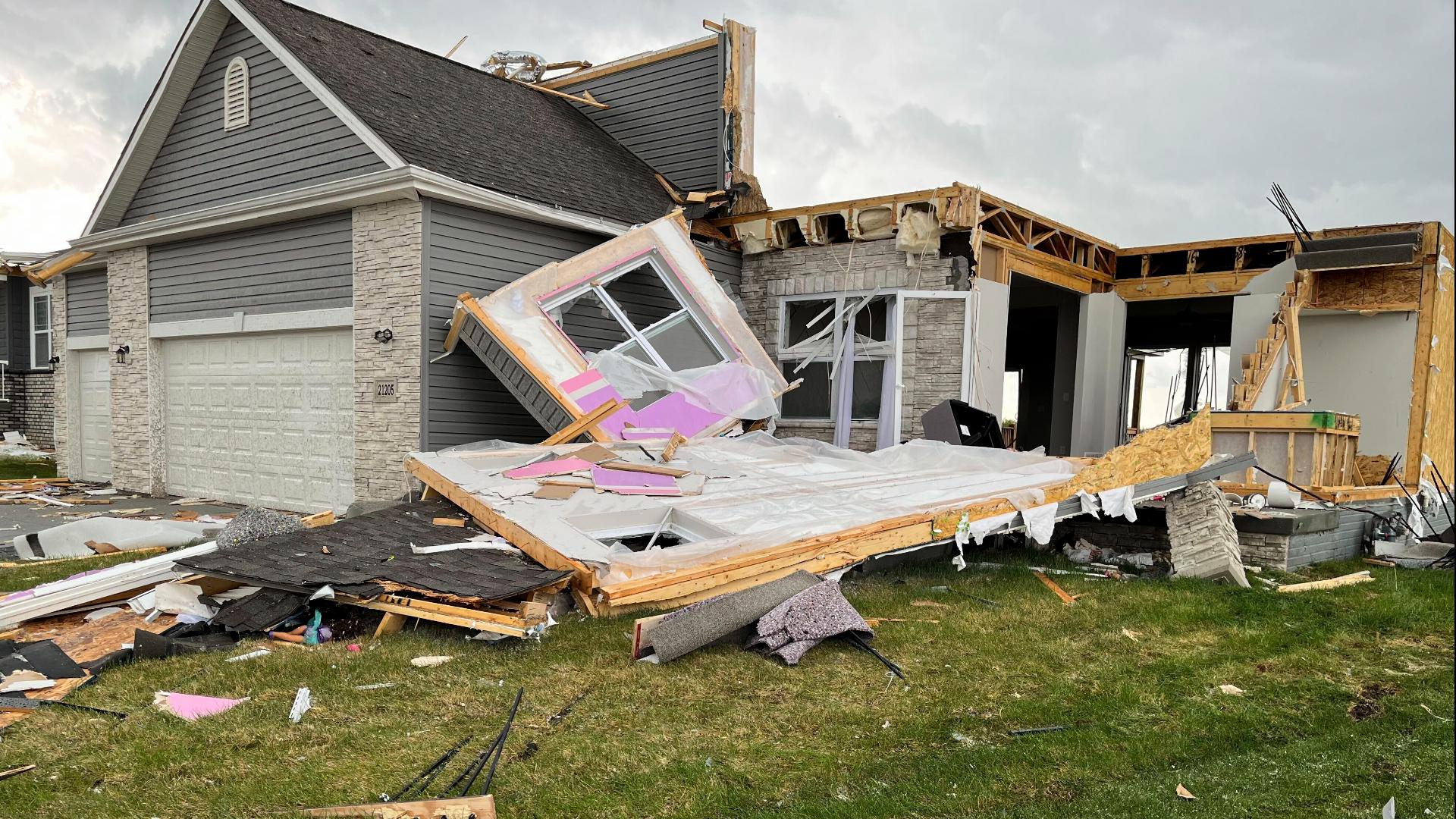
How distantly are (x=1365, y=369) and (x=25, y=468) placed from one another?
2233cm

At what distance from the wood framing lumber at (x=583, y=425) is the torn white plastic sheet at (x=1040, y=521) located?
12.3 feet

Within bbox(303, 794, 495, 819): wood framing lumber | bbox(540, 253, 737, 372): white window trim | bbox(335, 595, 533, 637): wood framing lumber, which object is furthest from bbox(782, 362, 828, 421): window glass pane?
bbox(303, 794, 495, 819): wood framing lumber

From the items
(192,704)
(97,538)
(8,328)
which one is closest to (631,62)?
(97,538)

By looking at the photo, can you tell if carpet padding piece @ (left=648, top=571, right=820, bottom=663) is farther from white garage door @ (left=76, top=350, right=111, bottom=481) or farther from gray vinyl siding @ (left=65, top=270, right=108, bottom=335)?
gray vinyl siding @ (left=65, top=270, right=108, bottom=335)

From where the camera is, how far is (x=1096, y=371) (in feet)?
45.7

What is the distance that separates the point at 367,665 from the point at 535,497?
2.02 m

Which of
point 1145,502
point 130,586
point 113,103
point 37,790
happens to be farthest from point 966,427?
point 113,103

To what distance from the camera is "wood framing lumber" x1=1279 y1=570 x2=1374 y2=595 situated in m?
6.89

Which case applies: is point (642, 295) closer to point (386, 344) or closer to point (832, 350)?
point (832, 350)

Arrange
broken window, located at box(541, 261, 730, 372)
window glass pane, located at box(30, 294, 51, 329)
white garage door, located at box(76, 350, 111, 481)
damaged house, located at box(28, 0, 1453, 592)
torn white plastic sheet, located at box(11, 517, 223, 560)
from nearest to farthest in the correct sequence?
torn white plastic sheet, located at box(11, 517, 223, 560)
damaged house, located at box(28, 0, 1453, 592)
broken window, located at box(541, 261, 730, 372)
white garage door, located at box(76, 350, 111, 481)
window glass pane, located at box(30, 294, 51, 329)

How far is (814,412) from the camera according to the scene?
491 inches

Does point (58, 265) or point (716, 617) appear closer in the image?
point (716, 617)

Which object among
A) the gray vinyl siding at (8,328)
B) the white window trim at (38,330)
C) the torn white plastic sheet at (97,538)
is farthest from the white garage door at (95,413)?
the torn white plastic sheet at (97,538)

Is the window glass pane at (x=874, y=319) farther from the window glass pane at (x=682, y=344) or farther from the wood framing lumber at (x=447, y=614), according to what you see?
the wood framing lumber at (x=447, y=614)
